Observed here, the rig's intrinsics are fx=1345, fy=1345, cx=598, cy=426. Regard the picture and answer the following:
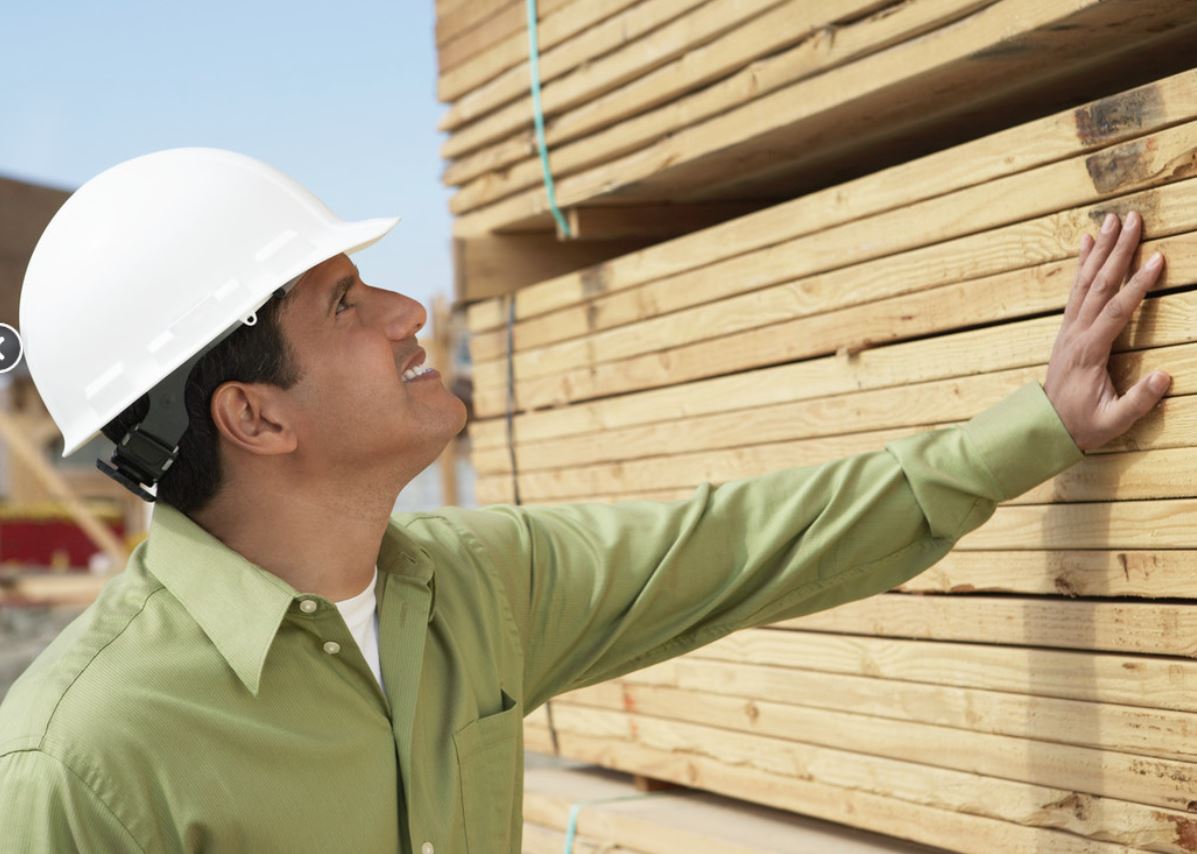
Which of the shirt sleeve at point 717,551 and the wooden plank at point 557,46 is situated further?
the wooden plank at point 557,46

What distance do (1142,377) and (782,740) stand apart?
105 centimetres

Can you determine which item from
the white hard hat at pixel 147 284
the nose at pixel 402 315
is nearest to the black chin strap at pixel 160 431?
the white hard hat at pixel 147 284

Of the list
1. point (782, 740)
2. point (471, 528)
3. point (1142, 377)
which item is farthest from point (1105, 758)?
point (471, 528)

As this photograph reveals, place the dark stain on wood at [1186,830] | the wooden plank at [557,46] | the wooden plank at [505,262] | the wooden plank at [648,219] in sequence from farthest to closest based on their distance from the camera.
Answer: the wooden plank at [505,262]
the wooden plank at [648,219]
the wooden plank at [557,46]
the dark stain on wood at [1186,830]

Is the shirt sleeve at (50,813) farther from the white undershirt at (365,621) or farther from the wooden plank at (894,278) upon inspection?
the wooden plank at (894,278)

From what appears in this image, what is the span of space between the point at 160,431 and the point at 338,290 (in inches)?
13.7

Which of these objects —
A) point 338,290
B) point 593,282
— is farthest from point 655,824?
point 338,290

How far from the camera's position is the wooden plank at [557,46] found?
2.73 m

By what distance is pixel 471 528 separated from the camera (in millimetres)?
2375

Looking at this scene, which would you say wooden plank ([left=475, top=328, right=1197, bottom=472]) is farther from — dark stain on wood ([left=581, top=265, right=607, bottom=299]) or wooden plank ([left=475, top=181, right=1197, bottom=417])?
dark stain on wood ([left=581, top=265, right=607, bottom=299])

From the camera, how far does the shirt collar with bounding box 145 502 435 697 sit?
5.89ft

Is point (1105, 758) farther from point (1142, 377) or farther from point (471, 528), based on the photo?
point (471, 528)

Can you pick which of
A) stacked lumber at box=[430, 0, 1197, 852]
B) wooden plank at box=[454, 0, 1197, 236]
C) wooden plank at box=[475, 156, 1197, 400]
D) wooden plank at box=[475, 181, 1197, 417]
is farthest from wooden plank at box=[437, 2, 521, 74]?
wooden plank at box=[475, 181, 1197, 417]

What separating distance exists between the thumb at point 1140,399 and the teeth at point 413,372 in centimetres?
104
